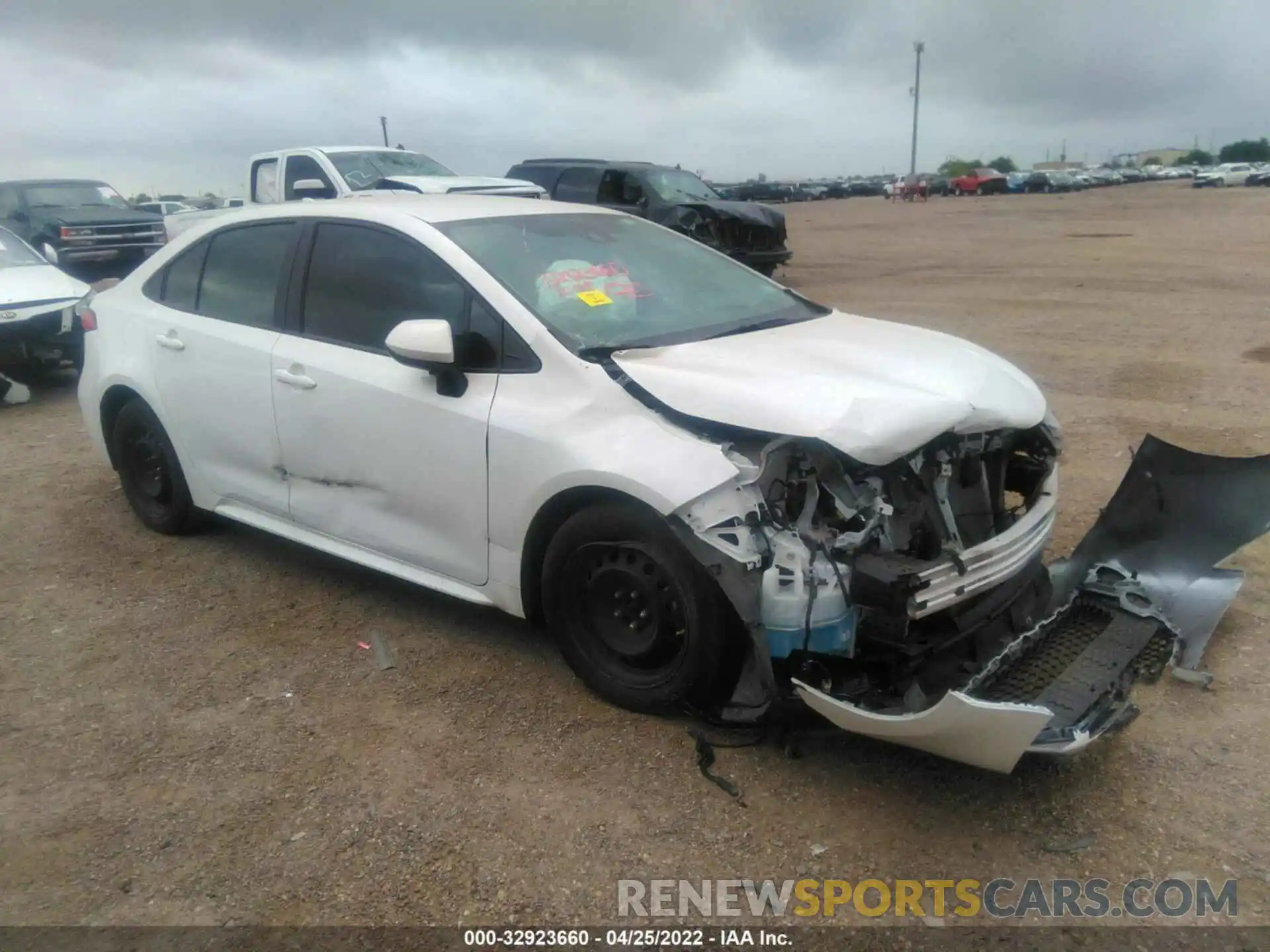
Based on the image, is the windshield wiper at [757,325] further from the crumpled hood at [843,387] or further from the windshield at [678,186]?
the windshield at [678,186]

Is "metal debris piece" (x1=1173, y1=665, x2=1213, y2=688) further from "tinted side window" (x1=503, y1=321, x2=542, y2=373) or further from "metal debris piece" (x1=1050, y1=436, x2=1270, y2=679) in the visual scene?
"tinted side window" (x1=503, y1=321, x2=542, y2=373)

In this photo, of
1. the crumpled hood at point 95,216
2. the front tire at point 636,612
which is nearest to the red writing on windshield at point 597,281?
the front tire at point 636,612

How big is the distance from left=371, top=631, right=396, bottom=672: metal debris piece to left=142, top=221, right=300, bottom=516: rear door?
72 centimetres

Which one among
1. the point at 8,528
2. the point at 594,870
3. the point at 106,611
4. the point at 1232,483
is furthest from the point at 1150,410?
the point at 8,528

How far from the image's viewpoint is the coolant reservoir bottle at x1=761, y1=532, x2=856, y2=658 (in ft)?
9.91

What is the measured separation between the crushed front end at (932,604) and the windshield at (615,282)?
2.72 ft

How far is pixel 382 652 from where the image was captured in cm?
411

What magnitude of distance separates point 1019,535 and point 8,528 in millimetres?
5250

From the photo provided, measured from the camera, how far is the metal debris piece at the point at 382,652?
401 centimetres

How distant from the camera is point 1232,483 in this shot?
4.03 metres

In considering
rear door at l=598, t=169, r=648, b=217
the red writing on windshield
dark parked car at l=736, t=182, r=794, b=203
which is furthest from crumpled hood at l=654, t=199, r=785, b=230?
dark parked car at l=736, t=182, r=794, b=203

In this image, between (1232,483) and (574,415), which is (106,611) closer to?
(574,415)

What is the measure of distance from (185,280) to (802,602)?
3550 millimetres

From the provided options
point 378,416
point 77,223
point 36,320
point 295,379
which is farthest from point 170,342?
point 77,223
